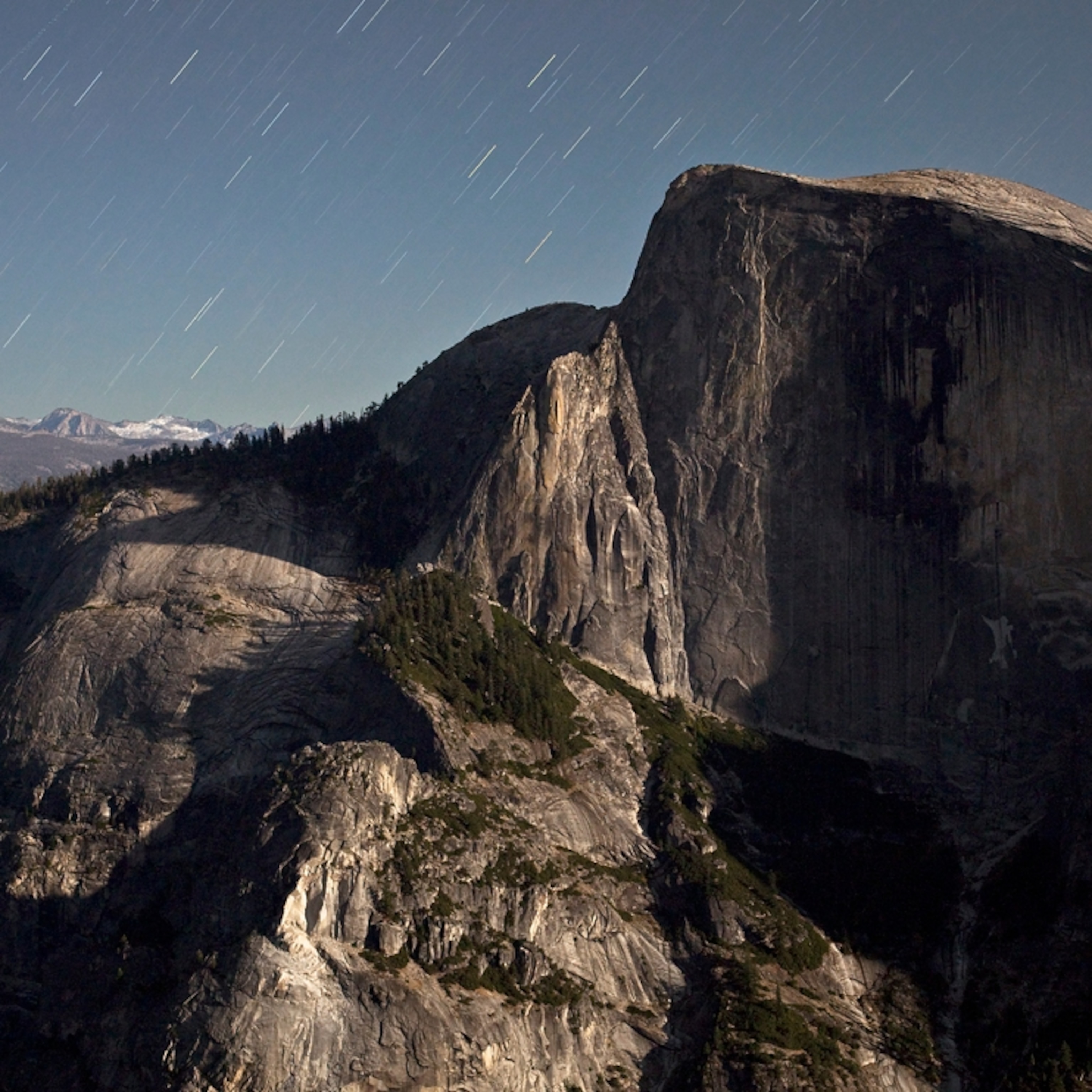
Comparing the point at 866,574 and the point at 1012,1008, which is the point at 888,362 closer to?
the point at 866,574

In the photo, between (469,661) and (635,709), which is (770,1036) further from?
(469,661)

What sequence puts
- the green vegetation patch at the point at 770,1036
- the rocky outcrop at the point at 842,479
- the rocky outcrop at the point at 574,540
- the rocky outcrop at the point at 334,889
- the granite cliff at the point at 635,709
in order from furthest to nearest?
the rocky outcrop at the point at 574,540
the rocky outcrop at the point at 842,479
the granite cliff at the point at 635,709
the green vegetation patch at the point at 770,1036
the rocky outcrop at the point at 334,889

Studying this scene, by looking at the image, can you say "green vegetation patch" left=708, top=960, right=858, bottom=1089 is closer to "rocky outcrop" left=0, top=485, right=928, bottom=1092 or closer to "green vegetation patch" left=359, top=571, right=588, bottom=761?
"rocky outcrop" left=0, top=485, right=928, bottom=1092

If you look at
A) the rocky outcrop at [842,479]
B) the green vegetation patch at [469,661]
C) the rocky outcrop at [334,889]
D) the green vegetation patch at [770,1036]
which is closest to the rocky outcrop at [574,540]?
the rocky outcrop at [842,479]

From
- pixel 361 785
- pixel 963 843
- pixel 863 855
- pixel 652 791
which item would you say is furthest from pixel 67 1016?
pixel 963 843

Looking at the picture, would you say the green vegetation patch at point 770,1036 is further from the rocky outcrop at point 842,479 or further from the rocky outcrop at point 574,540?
the rocky outcrop at point 574,540
